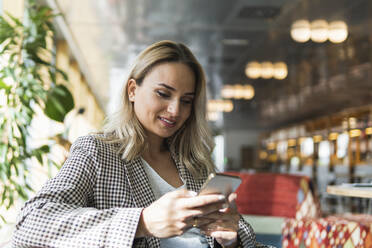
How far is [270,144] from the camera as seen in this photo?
24188mm

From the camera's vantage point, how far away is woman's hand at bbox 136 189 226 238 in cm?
90

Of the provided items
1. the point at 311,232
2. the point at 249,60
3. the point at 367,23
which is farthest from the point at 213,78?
the point at 311,232

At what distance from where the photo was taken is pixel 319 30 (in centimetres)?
725

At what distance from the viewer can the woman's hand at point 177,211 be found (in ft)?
2.94

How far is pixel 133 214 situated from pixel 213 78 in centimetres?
1069

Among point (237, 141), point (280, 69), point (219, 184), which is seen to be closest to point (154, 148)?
point (219, 184)

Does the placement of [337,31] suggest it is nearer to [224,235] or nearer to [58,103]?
[58,103]

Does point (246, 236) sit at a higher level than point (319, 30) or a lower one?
lower

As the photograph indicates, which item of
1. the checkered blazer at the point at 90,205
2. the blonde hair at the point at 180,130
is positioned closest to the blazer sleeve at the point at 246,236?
the checkered blazer at the point at 90,205

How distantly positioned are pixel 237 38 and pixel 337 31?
1.72 meters

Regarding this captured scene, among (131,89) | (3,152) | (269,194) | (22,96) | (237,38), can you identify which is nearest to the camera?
A: (131,89)

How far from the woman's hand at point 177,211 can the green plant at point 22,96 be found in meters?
1.95

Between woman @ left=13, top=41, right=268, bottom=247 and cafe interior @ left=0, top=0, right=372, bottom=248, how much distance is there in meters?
0.20

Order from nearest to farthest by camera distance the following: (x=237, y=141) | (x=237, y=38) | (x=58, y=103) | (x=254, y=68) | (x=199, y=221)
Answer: (x=199, y=221) < (x=58, y=103) < (x=237, y=38) < (x=254, y=68) < (x=237, y=141)
